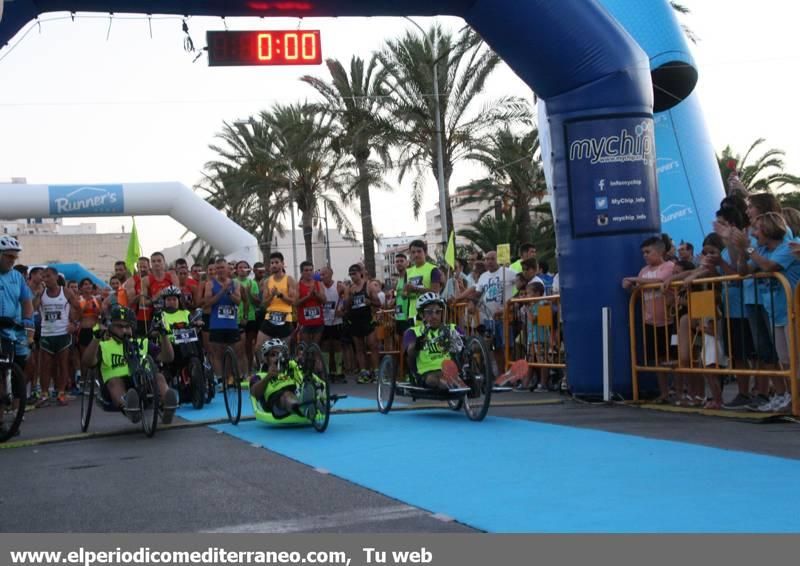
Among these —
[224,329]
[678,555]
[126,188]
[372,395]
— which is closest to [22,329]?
[224,329]

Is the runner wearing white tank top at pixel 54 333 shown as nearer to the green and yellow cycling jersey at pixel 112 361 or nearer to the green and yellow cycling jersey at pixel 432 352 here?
the green and yellow cycling jersey at pixel 112 361

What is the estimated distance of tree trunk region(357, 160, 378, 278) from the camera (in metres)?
36.2

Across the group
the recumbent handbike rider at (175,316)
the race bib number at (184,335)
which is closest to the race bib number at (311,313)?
the recumbent handbike rider at (175,316)

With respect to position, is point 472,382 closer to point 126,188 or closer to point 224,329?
point 224,329

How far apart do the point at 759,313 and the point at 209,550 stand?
266 inches

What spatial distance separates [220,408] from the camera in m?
14.3

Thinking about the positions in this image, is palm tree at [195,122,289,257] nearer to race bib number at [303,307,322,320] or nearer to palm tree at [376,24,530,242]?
palm tree at [376,24,530,242]

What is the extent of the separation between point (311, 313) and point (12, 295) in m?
6.54

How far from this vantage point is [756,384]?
36.4 feet

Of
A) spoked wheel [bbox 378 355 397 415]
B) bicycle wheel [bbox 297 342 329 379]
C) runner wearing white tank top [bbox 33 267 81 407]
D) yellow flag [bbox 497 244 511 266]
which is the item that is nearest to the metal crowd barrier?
spoked wheel [bbox 378 355 397 415]

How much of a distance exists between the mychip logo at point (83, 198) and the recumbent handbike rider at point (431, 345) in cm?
1846

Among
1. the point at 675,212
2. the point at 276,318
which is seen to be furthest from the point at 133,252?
the point at 675,212

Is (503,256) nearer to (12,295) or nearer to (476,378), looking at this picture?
(476,378)

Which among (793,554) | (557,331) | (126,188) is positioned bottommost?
(793,554)
